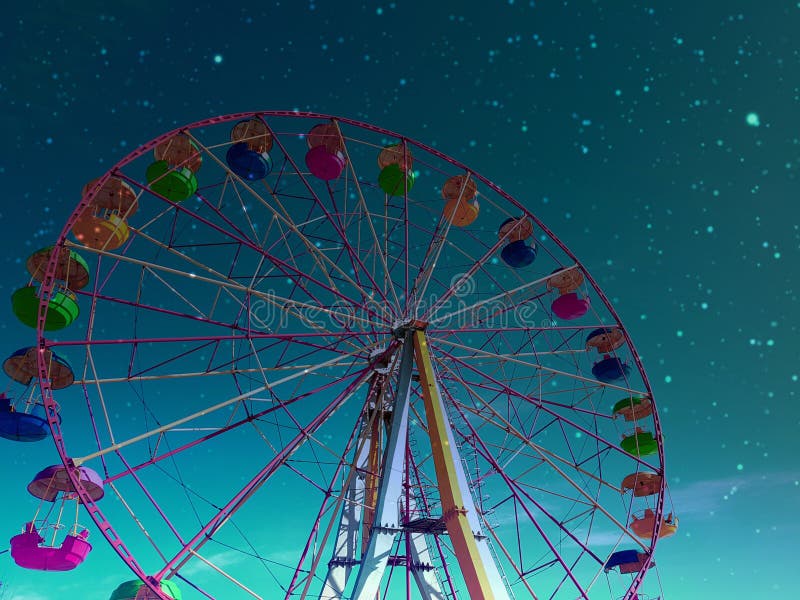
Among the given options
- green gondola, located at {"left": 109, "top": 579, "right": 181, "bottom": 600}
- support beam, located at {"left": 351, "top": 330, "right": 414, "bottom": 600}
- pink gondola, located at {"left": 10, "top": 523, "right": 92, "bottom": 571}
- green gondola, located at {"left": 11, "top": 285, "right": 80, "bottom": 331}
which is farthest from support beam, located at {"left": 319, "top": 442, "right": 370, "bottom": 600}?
green gondola, located at {"left": 11, "top": 285, "right": 80, "bottom": 331}

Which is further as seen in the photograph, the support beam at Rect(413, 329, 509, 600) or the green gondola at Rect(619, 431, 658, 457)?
the green gondola at Rect(619, 431, 658, 457)

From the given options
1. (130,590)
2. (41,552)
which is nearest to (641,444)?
(130,590)

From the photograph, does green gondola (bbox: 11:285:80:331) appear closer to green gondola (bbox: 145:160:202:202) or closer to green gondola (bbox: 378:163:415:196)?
green gondola (bbox: 145:160:202:202)

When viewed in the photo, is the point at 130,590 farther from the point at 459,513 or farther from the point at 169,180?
the point at 169,180

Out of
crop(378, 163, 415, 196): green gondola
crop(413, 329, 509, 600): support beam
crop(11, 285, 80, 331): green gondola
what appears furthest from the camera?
crop(378, 163, 415, 196): green gondola

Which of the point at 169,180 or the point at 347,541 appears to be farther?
the point at 347,541

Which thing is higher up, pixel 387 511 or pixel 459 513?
pixel 387 511

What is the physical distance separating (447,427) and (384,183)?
24.6ft

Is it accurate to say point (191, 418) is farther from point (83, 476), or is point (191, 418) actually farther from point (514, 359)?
point (514, 359)

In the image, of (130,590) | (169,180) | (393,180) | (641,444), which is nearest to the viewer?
(169,180)

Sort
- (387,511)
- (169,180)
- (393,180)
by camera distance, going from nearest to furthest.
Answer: (387,511), (169,180), (393,180)

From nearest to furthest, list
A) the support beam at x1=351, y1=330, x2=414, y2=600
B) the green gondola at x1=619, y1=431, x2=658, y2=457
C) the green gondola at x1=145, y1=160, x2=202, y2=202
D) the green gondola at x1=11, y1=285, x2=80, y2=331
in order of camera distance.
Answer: the support beam at x1=351, y1=330, x2=414, y2=600 → the green gondola at x1=11, y1=285, x2=80, y2=331 → the green gondola at x1=145, y1=160, x2=202, y2=202 → the green gondola at x1=619, y1=431, x2=658, y2=457

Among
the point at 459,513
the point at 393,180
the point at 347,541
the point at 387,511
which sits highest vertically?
the point at 393,180

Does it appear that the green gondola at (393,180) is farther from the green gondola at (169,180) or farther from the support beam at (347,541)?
the support beam at (347,541)
